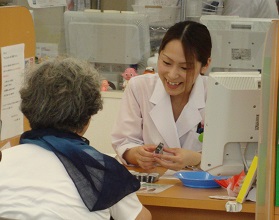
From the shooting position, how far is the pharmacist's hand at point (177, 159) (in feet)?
9.48

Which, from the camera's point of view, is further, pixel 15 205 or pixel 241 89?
pixel 241 89

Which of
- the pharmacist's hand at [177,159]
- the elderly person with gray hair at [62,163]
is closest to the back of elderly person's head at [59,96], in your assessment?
the elderly person with gray hair at [62,163]

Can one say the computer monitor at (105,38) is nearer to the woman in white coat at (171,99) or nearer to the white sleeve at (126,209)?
the woman in white coat at (171,99)

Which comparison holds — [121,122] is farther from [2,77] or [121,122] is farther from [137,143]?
[2,77]

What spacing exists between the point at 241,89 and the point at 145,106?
0.74 meters

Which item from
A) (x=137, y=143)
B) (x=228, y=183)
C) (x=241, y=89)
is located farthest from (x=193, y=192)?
(x=137, y=143)

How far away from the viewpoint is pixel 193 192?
257 centimetres

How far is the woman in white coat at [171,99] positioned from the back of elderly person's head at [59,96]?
0.94 meters

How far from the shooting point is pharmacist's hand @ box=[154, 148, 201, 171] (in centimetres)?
289

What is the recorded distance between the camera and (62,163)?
79.2 inches

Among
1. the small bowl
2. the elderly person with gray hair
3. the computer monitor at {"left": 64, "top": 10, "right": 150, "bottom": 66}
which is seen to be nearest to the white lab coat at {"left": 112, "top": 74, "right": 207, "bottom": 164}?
the small bowl

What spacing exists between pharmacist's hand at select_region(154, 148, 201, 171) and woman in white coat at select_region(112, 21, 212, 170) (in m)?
0.15

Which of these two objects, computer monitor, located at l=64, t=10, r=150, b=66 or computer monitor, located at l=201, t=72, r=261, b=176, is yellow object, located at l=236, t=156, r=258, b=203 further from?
computer monitor, located at l=64, t=10, r=150, b=66


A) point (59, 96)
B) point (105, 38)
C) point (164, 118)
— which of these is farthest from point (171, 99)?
point (105, 38)
